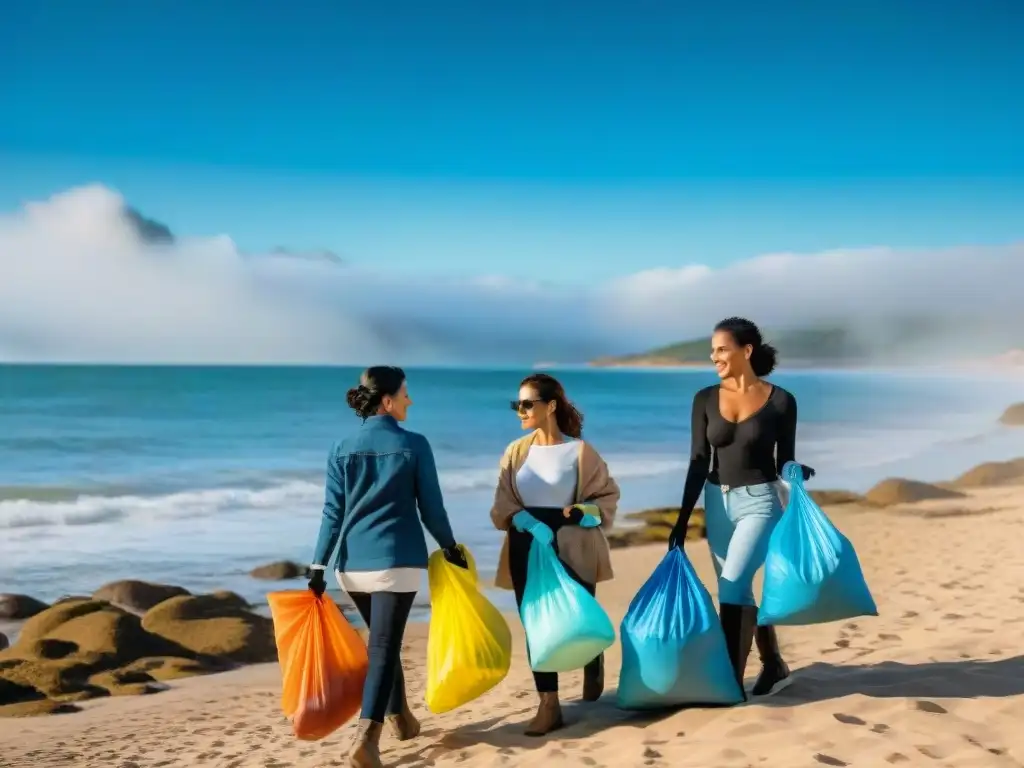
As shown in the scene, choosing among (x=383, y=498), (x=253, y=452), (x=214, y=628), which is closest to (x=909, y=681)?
(x=383, y=498)

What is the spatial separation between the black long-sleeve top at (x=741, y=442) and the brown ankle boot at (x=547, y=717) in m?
0.94

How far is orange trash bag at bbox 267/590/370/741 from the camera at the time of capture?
4.11 meters

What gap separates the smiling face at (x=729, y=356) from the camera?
416 centimetres

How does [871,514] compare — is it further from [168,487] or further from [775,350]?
[168,487]

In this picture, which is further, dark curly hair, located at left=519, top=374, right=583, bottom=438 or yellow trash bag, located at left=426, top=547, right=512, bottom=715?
dark curly hair, located at left=519, top=374, right=583, bottom=438

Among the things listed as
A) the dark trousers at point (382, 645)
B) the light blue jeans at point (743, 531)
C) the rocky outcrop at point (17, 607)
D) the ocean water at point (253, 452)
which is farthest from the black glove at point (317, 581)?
the rocky outcrop at point (17, 607)

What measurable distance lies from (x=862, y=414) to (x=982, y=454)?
68.8 feet

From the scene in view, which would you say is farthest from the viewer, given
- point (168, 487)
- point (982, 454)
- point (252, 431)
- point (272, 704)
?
point (252, 431)

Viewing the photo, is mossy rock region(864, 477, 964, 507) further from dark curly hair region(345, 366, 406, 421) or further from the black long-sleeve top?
dark curly hair region(345, 366, 406, 421)

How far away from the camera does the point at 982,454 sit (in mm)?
26625

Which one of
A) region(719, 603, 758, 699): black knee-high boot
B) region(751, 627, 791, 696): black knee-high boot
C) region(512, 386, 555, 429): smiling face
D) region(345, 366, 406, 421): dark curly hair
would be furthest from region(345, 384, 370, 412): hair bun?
region(751, 627, 791, 696): black knee-high boot

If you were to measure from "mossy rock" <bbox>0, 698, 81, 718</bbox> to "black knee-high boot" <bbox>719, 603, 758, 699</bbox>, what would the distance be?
4.22 meters

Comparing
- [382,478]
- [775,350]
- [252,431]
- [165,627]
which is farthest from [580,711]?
[252,431]

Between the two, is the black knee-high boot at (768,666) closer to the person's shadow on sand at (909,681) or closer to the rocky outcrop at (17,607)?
the person's shadow on sand at (909,681)
